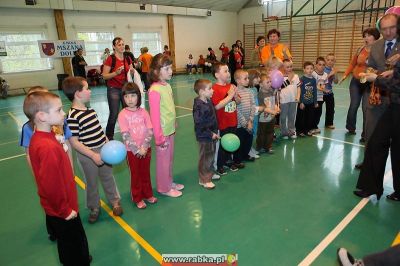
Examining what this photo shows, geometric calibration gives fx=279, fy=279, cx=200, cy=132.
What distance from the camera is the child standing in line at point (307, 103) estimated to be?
207 inches

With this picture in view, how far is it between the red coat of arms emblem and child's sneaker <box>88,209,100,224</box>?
12.4 meters

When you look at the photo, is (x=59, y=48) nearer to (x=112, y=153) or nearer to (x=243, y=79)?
(x=243, y=79)

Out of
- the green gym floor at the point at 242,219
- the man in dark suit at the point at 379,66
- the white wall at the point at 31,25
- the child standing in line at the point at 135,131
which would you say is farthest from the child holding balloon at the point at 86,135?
the white wall at the point at 31,25

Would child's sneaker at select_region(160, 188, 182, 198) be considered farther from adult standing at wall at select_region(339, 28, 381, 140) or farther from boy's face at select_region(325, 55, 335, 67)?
boy's face at select_region(325, 55, 335, 67)

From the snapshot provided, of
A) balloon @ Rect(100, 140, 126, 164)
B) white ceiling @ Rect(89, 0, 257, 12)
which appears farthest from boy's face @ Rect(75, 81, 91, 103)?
white ceiling @ Rect(89, 0, 257, 12)

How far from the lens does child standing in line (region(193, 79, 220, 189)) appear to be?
3361 millimetres

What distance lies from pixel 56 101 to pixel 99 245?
150cm

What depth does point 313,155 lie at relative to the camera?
14.9ft

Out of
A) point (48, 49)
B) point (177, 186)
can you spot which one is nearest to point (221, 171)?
point (177, 186)

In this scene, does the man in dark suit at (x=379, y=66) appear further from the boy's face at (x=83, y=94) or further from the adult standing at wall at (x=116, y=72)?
the adult standing at wall at (x=116, y=72)

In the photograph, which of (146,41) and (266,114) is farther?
(146,41)

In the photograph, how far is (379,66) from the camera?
3.05 metres

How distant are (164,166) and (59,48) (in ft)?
41.1

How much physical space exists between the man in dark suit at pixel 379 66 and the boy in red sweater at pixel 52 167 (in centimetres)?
298
